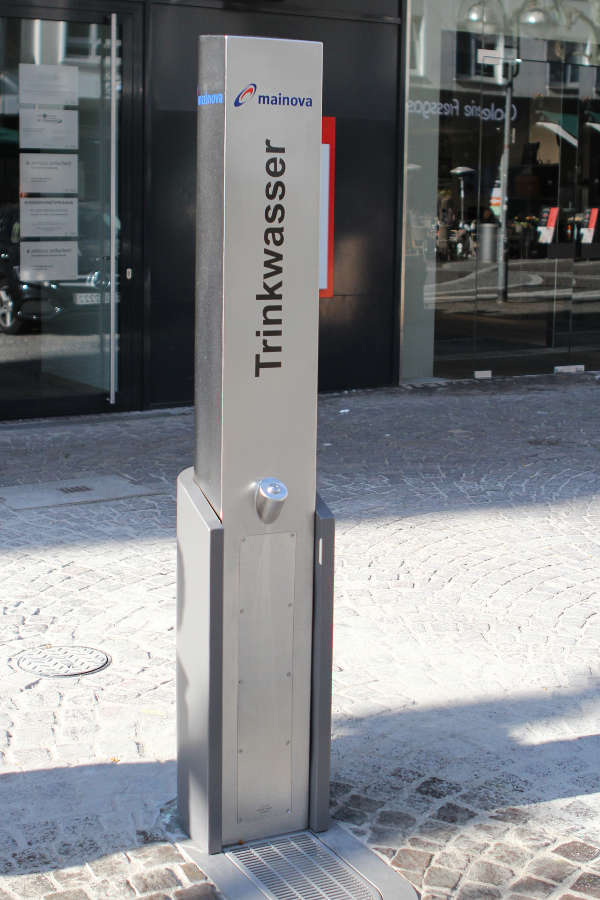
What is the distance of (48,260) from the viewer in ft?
35.4

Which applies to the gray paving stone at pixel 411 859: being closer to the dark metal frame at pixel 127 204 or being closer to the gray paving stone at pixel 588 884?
the gray paving stone at pixel 588 884

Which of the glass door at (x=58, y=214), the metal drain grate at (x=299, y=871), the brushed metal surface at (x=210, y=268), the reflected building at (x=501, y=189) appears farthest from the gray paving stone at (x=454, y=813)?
the reflected building at (x=501, y=189)

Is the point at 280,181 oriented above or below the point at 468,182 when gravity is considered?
below

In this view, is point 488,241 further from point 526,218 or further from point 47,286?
point 47,286

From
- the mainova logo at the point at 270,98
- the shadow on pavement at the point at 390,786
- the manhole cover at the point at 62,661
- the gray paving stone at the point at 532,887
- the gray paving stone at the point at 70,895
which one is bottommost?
the gray paving stone at the point at 532,887

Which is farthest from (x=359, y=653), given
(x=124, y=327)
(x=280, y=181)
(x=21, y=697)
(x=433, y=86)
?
(x=433, y=86)

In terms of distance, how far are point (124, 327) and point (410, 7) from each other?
451 cm

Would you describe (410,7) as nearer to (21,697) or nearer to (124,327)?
(124,327)

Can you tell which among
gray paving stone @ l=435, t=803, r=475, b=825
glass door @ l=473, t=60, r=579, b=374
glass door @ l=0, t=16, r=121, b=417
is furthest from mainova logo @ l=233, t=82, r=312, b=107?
glass door @ l=473, t=60, r=579, b=374

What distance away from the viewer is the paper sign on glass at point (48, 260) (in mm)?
10727

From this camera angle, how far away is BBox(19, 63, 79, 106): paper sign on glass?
34.0ft

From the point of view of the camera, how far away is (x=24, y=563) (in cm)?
668

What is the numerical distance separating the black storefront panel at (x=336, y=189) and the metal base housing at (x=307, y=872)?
783 centimetres

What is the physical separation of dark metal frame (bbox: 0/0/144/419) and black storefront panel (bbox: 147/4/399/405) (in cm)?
12
